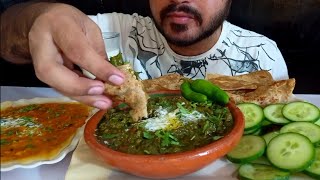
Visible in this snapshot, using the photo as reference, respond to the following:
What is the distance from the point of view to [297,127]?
25.5 inches

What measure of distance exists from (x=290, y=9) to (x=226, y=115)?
1.64 feet

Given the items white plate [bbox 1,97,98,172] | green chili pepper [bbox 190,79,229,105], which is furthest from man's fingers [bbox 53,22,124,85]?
green chili pepper [bbox 190,79,229,105]

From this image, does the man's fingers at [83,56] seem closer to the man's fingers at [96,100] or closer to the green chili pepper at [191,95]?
the man's fingers at [96,100]

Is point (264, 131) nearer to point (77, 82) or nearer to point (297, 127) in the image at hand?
point (297, 127)

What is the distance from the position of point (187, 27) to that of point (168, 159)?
60cm

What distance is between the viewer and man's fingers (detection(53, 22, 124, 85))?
1.61 ft

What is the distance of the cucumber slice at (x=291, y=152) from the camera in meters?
0.55

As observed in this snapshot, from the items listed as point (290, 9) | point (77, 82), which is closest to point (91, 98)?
point (77, 82)

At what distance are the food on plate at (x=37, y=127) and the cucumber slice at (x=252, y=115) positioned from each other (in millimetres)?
294

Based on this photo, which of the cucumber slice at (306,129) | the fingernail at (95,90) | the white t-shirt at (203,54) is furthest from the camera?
the white t-shirt at (203,54)

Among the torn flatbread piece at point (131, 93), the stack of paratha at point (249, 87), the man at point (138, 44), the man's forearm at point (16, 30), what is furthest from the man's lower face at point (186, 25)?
the man's forearm at point (16, 30)

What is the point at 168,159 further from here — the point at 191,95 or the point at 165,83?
the point at 165,83

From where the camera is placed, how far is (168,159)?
503mm

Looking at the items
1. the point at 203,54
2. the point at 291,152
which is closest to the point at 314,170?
the point at 291,152
